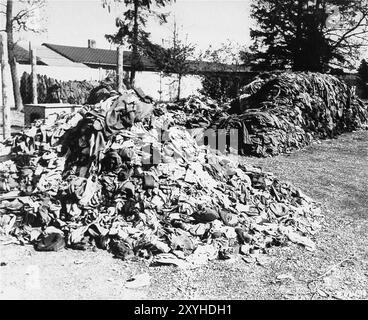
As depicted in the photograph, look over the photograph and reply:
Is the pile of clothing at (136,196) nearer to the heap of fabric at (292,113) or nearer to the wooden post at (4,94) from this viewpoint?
the wooden post at (4,94)

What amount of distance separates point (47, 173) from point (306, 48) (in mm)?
24970

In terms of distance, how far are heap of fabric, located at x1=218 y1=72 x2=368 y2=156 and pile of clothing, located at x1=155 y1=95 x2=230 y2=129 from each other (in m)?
0.82

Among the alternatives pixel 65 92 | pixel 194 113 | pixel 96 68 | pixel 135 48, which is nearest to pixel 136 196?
pixel 194 113

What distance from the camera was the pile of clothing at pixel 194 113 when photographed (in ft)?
39.0

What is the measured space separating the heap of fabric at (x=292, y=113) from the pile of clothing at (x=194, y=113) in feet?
2.70

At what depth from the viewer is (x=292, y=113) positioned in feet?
42.0

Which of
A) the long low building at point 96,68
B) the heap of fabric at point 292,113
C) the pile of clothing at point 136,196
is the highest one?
the long low building at point 96,68

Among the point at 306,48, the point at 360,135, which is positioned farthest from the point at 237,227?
the point at 306,48

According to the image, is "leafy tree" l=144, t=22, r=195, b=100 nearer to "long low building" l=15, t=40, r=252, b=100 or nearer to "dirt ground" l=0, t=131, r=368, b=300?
"long low building" l=15, t=40, r=252, b=100

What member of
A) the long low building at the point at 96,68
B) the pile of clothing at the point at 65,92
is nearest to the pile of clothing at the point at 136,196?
the pile of clothing at the point at 65,92

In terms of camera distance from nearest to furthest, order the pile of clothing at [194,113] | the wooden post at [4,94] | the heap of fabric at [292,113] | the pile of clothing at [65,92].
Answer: the wooden post at [4,94], the heap of fabric at [292,113], the pile of clothing at [194,113], the pile of clothing at [65,92]

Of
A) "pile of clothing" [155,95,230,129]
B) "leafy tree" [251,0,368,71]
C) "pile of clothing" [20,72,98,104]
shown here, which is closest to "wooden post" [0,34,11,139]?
"pile of clothing" [155,95,230,129]

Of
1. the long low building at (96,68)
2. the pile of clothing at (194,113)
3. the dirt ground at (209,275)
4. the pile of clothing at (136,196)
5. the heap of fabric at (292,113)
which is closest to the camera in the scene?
the dirt ground at (209,275)
